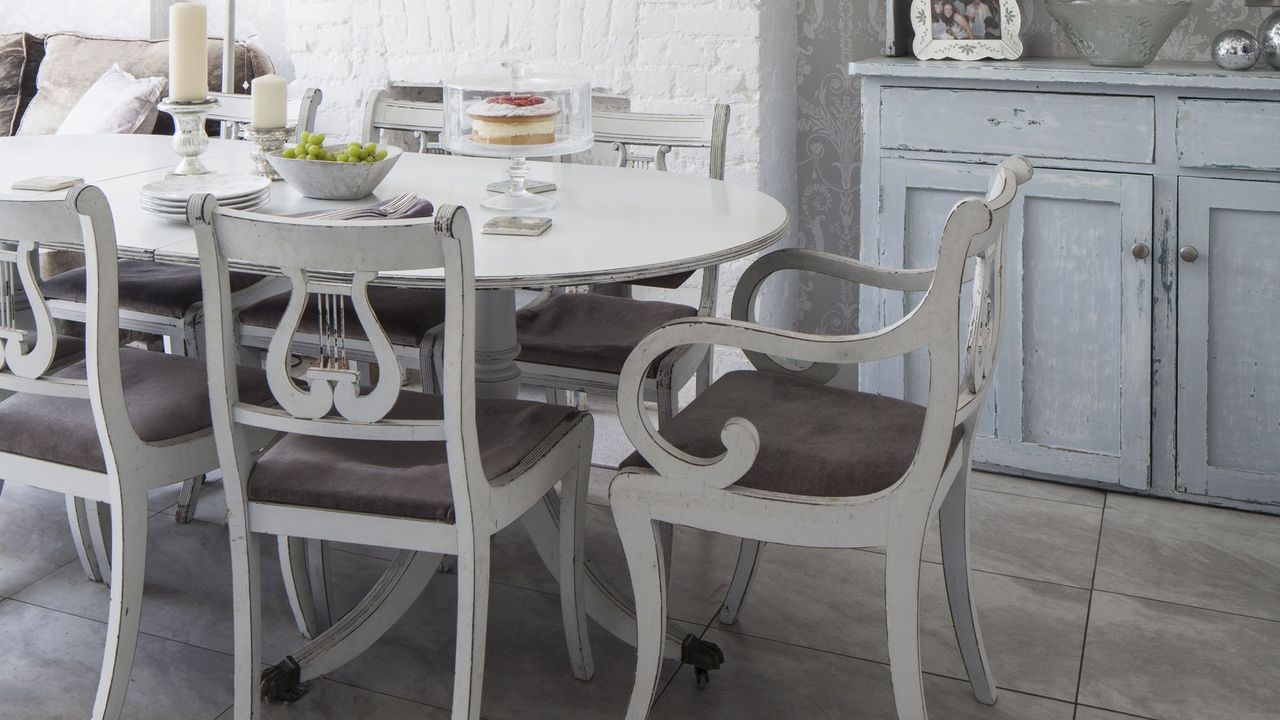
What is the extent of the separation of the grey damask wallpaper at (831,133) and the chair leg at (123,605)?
6.72 ft

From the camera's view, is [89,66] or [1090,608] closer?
[1090,608]

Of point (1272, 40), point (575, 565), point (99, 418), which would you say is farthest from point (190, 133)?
point (1272, 40)

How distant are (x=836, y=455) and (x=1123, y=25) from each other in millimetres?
1443

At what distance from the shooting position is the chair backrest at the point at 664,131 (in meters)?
2.42

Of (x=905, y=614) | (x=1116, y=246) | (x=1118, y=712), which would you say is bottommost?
(x=1118, y=712)

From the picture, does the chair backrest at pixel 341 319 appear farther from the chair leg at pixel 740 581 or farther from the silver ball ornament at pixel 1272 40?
the silver ball ornament at pixel 1272 40

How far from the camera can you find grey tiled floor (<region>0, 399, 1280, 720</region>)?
1.89m

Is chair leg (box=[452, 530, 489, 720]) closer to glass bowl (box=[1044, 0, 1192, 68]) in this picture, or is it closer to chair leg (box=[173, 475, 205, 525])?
chair leg (box=[173, 475, 205, 525])

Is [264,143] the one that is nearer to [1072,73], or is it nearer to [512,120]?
[512,120]

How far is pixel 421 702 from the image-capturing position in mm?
1894

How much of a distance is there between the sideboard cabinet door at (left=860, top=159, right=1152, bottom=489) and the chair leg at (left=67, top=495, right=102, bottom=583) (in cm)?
173

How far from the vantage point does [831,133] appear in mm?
3258

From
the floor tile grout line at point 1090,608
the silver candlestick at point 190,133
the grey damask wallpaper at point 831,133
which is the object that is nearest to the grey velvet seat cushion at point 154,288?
the silver candlestick at point 190,133

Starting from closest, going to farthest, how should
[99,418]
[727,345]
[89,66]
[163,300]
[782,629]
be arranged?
[727,345], [99,418], [782,629], [163,300], [89,66]
